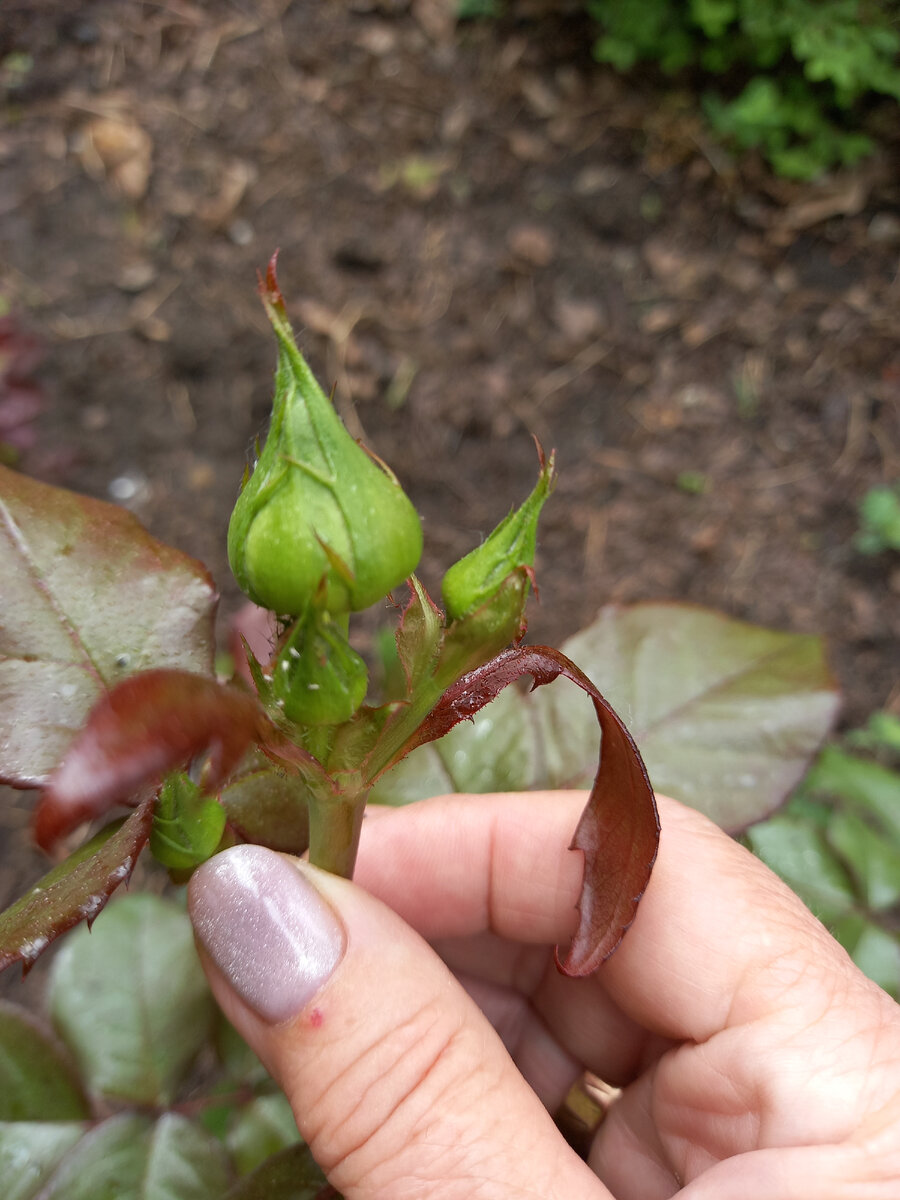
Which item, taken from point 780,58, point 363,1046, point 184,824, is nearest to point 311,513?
point 184,824

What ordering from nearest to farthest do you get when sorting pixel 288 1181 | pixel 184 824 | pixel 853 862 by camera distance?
pixel 184 824 → pixel 288 1181 → pixel 853 862

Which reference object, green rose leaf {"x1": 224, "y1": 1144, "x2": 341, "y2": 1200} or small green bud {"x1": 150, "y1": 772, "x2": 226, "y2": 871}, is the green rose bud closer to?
small green bud {"x1": 150, "y1": 772, "x2": 226, "y2": 871}

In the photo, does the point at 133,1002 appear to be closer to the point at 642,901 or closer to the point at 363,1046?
the point at 363,1046

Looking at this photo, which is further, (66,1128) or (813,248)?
(813,248)

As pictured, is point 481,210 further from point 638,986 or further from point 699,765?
point 638,986

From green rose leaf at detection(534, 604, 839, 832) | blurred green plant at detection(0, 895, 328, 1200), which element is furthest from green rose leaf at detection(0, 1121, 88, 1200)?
green rose leaf at detection(534, 604, 839, 832)

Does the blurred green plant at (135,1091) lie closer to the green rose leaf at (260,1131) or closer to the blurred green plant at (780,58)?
the green rose leaf at (260,1131)

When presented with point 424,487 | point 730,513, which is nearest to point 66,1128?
point 424,487
